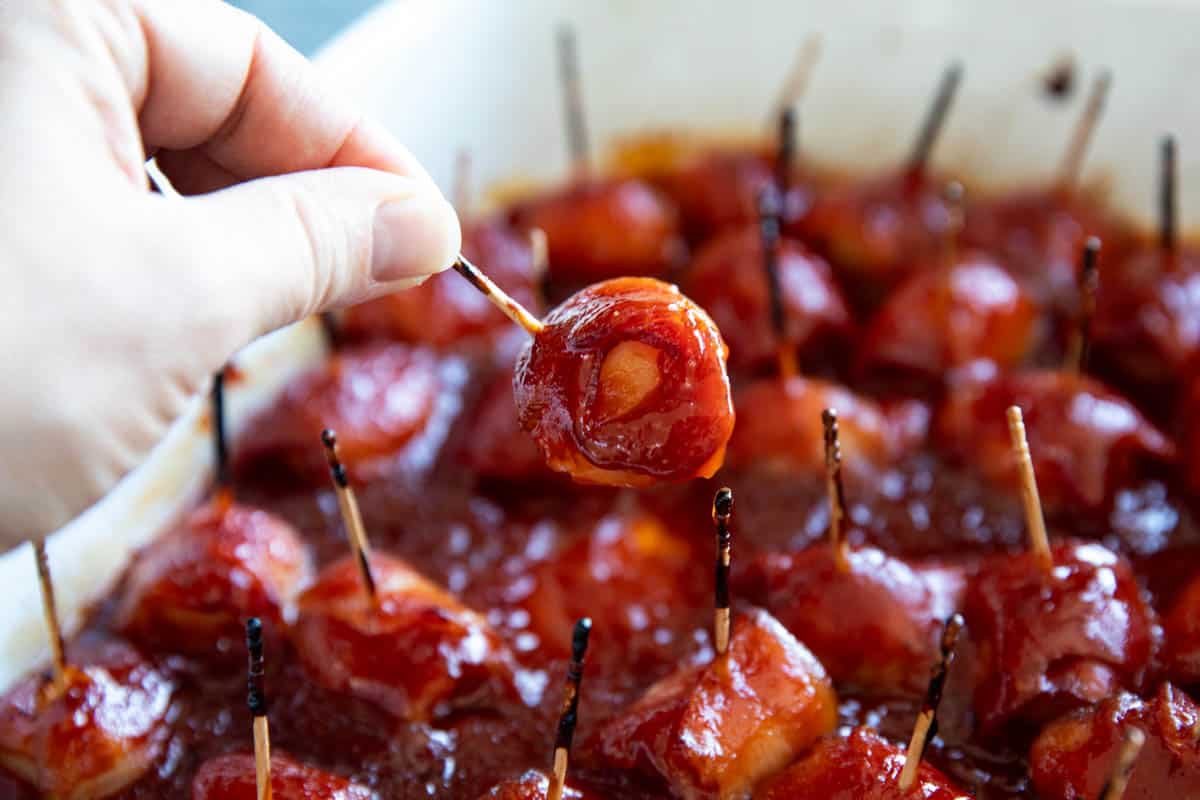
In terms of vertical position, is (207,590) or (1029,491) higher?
(1029,491)

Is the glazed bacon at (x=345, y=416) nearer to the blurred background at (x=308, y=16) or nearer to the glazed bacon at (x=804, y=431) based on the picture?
the glazed bacon at (x=804, y=431)

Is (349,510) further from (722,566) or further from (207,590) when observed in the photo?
(722,566)

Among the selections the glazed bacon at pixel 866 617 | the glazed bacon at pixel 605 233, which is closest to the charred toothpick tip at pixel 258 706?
the glazed bacon at pixel 866 617

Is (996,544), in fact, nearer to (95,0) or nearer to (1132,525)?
(1132,525)

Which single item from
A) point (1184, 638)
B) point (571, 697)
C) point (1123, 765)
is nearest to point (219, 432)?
point (571, 697)

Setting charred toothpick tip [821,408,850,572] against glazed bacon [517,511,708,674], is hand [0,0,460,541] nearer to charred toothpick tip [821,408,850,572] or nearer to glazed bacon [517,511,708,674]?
charred toothpick tip [821,408,850,572]

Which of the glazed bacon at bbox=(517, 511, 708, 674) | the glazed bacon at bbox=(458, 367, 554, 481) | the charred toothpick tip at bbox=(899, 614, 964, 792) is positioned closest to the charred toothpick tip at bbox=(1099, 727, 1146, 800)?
the charred toothpick tip at bbox=(899, 614, 964, 792)
